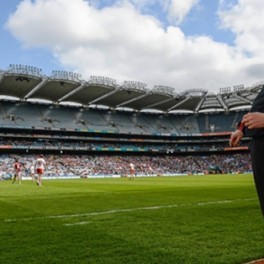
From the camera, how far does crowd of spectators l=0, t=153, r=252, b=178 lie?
209 feet

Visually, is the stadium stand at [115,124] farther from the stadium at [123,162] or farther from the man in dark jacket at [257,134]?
the man in dark jacket at [257,134]

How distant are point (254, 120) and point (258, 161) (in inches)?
14.2

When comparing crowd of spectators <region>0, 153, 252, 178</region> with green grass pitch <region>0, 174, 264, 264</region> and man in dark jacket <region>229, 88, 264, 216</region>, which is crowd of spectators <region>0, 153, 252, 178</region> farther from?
man in dark jacket <region>229, 88, 264, 216</region>

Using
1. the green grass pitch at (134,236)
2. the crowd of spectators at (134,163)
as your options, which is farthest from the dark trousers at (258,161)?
the crowd of spectators at (134,163)

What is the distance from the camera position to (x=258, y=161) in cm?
311

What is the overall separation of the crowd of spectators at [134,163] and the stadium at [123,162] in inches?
9.2

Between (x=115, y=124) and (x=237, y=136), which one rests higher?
(x=115, y=124)

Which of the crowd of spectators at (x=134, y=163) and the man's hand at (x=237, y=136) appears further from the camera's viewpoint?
the crowd of spectators at (x=134, y=163)

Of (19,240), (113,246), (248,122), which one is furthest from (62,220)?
(248,122)

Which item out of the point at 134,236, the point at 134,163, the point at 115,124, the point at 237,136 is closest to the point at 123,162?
the point at 134,163

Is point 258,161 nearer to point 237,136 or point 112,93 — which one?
point 237,136

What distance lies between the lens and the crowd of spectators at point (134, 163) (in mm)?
63781

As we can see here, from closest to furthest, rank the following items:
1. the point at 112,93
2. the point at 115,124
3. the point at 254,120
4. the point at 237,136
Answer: the point at 254,120 → the point at 237,136 → the point at 112,93 → the point at 115,124

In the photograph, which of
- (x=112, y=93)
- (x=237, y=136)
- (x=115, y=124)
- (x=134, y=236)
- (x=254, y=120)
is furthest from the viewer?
(x=115, y=124)
